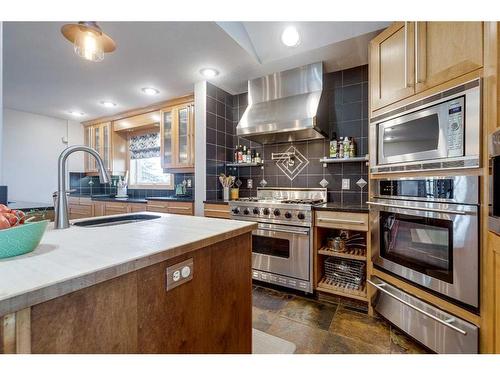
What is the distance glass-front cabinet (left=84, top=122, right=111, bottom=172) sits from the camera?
4.09 meters

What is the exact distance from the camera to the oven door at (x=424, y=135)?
128cm

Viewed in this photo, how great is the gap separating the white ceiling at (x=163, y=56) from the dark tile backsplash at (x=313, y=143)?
0.17m

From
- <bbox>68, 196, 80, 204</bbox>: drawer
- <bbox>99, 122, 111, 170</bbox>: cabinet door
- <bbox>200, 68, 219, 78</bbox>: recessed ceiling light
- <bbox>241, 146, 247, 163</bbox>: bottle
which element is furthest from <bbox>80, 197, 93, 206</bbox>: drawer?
<bbox>200, 68, 219, 78</bbox>: recessed ceiling light

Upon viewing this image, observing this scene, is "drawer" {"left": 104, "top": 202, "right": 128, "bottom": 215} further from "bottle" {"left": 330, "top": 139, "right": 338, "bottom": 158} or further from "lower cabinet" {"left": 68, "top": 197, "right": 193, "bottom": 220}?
"bottle" {"left": 330, "top": 139, "right": 338, "bottom": 158}

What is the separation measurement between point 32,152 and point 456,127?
550cm

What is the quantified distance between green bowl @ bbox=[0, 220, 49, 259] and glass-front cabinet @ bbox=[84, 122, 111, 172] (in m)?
3.84

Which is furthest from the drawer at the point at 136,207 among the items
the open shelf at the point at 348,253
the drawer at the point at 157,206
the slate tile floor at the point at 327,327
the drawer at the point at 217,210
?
the open shelf at the point at 348,253

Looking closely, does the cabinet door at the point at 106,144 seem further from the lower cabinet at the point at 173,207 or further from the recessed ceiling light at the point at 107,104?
the lower cabinet at the point at 173,207

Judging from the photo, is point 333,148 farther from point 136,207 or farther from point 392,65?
point 136,207

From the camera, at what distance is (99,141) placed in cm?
423

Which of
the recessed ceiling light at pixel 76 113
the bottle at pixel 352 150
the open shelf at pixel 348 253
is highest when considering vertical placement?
the recessed ceiling light at pixel 76 113
